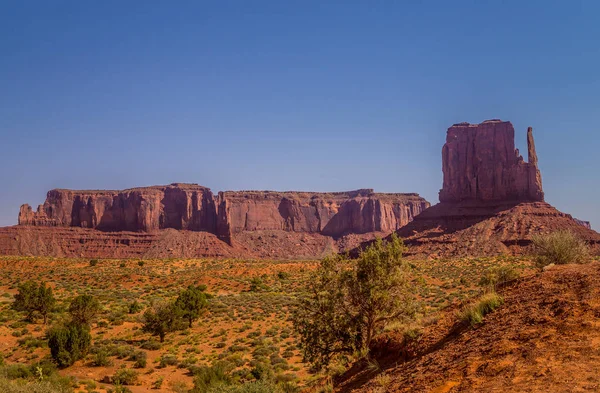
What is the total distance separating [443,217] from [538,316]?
299ft

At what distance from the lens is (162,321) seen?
29.2 metres

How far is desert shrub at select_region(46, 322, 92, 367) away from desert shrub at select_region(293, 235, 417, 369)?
46.4 ft

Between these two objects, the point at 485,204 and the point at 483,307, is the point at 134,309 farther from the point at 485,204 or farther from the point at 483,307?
the point at 485,204

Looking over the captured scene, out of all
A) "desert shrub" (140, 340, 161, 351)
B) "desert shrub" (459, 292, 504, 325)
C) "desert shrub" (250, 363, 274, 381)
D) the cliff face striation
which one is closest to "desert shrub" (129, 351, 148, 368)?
"desert shrub" (140, 340, 161, 351)

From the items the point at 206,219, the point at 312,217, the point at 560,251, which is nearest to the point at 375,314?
the point at 560,251

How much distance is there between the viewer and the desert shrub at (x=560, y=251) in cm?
1964

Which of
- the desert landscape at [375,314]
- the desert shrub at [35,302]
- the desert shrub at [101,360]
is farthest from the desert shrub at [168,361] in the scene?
the desert shrub at [35,302]

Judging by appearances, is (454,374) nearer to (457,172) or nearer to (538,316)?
(538,316)

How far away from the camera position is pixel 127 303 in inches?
1582

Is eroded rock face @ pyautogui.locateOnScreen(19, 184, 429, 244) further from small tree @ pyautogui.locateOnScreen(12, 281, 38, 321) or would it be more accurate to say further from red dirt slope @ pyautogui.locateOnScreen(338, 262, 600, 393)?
red dirt slope @ pyautogui.locateOnScreen(338, 262, 600, 393)

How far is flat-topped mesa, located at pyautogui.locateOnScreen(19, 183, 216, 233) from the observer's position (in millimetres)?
140750

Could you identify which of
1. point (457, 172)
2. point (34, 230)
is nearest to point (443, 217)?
point (457, 172)

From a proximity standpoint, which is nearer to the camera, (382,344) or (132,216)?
(382,344)

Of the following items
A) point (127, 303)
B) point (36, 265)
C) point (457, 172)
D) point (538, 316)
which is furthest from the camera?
point (457, 172)
